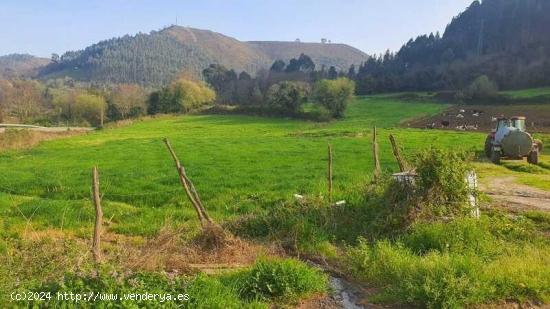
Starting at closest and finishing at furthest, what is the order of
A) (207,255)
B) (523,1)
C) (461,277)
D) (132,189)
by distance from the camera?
(461,277) → (207,255) → (132,189) → (523,1)

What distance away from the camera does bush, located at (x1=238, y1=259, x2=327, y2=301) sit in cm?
740

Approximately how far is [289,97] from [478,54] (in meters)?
97.5

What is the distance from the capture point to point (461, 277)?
24.2ft

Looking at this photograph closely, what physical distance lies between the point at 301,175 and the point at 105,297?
13135 mm

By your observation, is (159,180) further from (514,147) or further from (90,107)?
(90,107)

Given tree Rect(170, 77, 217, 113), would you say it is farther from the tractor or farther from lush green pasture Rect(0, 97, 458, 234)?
the tractor

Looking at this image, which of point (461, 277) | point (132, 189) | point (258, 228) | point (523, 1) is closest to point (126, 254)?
point (258, 228)

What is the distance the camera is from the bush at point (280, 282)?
24.3ft

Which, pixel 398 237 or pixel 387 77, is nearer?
pixel 398 237

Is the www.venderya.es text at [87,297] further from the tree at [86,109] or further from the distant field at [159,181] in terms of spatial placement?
the tree at [86,109]

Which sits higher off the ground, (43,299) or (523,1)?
(523,1)

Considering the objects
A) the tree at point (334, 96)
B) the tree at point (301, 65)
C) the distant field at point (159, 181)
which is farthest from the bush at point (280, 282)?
the tree at point (301, 65)

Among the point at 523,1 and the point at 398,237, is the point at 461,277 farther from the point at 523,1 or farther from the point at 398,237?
the point at 523,1

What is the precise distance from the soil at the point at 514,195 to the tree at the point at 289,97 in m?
59.3
